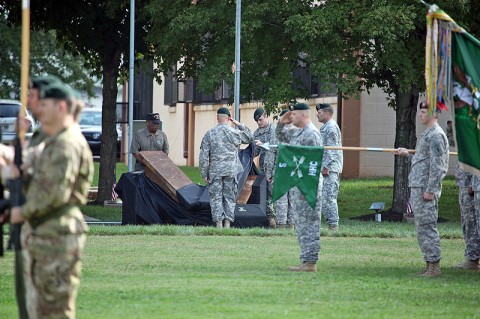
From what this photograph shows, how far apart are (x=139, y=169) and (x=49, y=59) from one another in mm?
33461

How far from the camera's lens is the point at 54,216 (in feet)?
25.6

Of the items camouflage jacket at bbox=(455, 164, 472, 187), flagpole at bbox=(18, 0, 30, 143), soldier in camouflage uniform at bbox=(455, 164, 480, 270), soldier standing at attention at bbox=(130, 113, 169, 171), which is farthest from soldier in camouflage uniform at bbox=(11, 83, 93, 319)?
soldier standing at attention at bbox=(130, 113, 169, 171)

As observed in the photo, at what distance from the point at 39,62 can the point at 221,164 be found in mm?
34921

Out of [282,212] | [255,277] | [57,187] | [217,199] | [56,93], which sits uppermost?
[56,93]

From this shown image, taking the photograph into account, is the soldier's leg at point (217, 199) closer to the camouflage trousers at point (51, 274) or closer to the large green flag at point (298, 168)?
the large green flag at point (298, 168)

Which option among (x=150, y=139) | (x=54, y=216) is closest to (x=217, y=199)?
(x=150, y=139)

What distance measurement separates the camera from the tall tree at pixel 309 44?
24.1 metres

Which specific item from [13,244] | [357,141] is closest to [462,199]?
[13,244]

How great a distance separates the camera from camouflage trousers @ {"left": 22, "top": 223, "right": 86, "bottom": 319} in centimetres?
776

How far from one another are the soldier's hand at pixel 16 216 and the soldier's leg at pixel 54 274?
161 millimetres

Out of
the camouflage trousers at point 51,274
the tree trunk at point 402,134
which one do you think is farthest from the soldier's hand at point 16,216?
the tree trunk at point 402,134

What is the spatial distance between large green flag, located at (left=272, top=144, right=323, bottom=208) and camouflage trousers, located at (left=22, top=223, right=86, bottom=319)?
21.2ft

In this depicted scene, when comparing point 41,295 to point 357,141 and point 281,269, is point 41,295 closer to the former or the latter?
point 281,269

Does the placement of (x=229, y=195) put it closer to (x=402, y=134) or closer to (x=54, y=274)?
(x=402, y=134)
